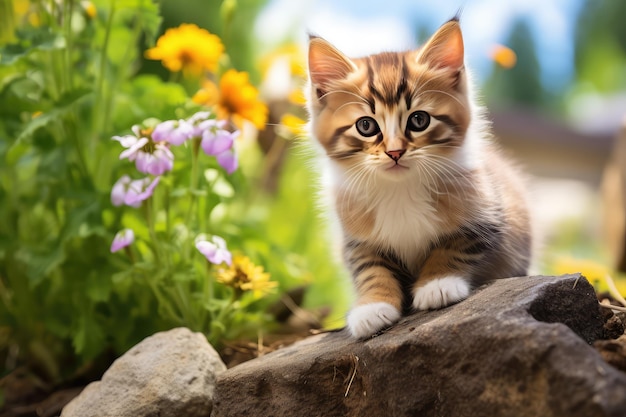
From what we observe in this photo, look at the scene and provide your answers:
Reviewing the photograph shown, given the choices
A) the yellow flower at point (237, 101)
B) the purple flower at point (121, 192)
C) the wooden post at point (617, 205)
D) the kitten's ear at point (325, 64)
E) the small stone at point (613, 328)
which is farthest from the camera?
the wooden post at point (617, 205)

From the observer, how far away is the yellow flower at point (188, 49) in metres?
2.23

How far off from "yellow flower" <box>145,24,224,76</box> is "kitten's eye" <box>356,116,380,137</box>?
90cm

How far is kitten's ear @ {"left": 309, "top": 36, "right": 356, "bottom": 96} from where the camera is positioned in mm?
1640

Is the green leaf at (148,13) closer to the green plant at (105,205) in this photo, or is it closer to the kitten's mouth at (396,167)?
the green plant at (105,205)

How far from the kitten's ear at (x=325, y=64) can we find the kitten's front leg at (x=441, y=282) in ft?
1.60

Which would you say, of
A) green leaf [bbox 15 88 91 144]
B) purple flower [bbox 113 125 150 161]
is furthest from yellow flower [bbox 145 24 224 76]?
purple flower [bbox 113 125 150 161]

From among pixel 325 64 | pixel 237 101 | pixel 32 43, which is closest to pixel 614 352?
pixel 325 64

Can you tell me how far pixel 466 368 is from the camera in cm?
115

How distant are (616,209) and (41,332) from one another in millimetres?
2369

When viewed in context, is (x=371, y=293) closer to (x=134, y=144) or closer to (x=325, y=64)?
(x=325, y=64)

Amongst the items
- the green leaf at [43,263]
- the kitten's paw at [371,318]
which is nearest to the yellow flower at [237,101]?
the green leaf at [43,263]

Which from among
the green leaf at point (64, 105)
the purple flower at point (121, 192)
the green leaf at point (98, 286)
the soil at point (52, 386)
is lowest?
the soil at point (52, 386)

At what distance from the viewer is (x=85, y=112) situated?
2068mm

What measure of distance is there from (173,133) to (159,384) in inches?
23.1
